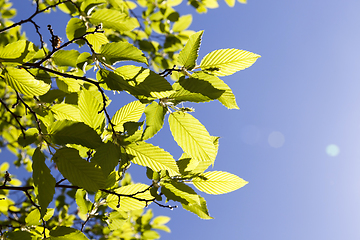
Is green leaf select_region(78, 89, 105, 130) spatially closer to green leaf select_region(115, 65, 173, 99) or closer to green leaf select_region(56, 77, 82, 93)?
green leaf select_region(115, 65, 173, 99)

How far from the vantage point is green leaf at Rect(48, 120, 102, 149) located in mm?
959

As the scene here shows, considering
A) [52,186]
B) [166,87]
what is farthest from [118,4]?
[52,186]

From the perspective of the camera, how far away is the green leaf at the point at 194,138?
3.37 ft

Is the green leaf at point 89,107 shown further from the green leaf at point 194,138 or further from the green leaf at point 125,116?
the green leaf at point 194,138

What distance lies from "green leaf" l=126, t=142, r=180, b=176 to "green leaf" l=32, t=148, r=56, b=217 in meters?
0.31

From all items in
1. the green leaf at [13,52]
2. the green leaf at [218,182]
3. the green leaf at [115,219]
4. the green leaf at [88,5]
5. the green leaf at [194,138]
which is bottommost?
the green leaf at [115,219]

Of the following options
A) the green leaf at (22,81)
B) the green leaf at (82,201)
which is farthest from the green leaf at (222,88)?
the green leaf at (82,201)

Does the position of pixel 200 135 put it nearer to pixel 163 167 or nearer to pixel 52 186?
pixel 163 167

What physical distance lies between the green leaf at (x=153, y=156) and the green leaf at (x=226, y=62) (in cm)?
39

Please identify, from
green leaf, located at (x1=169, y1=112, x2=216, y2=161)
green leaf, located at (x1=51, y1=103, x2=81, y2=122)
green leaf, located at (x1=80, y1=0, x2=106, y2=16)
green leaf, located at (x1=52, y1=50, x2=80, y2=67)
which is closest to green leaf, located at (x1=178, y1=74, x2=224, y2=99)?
green leaf, located at (x1=169, y1=112, x2=216, y2=161)

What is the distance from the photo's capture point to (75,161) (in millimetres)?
954

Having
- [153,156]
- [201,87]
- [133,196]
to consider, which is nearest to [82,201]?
[133,196]

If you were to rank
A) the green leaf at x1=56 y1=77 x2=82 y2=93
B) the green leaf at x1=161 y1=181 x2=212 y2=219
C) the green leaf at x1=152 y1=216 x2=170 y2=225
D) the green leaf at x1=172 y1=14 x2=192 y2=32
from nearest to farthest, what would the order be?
the green leaf at x1=161 y1=181 x2=212 y2=219 < the green leaf at x1=56 y1=77 x2=82 y2=93 < the green leaf at x1=172 y1=14 x2=192 y2=32 < the green leaf at x1=152 y1=216 x2=170 y2=225

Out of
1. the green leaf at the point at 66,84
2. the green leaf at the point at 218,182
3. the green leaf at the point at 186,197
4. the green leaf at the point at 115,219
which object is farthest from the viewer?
the green leaf at the point at 66,84
